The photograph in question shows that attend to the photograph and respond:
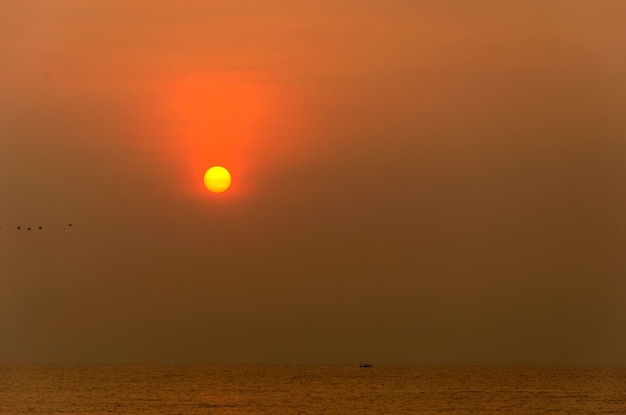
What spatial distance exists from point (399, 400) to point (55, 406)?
1915 inches

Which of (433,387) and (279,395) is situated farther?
(433,387)

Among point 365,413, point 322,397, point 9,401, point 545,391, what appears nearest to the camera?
point 365,413

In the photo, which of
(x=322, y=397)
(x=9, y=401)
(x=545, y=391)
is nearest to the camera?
(x=9, y=401)

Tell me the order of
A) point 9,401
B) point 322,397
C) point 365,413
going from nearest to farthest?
point 365,413
point 9,401
point 322,397

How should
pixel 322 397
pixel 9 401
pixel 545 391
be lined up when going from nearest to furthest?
1. pixel 9 401
2. pixel 322 397
3. pixel 545 391

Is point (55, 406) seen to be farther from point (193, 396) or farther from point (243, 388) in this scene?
point (243, 388)

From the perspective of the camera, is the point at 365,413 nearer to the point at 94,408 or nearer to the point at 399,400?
the point at 399,400

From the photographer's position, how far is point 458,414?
13488cm

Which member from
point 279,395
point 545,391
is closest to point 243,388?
A: point 279,395

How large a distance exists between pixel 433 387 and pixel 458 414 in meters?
65.2

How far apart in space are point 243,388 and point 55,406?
57.7 meters

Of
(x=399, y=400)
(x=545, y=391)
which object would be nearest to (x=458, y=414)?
(x=399, y=400)

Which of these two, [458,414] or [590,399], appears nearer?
[458,414]

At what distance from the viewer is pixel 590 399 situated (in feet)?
549
